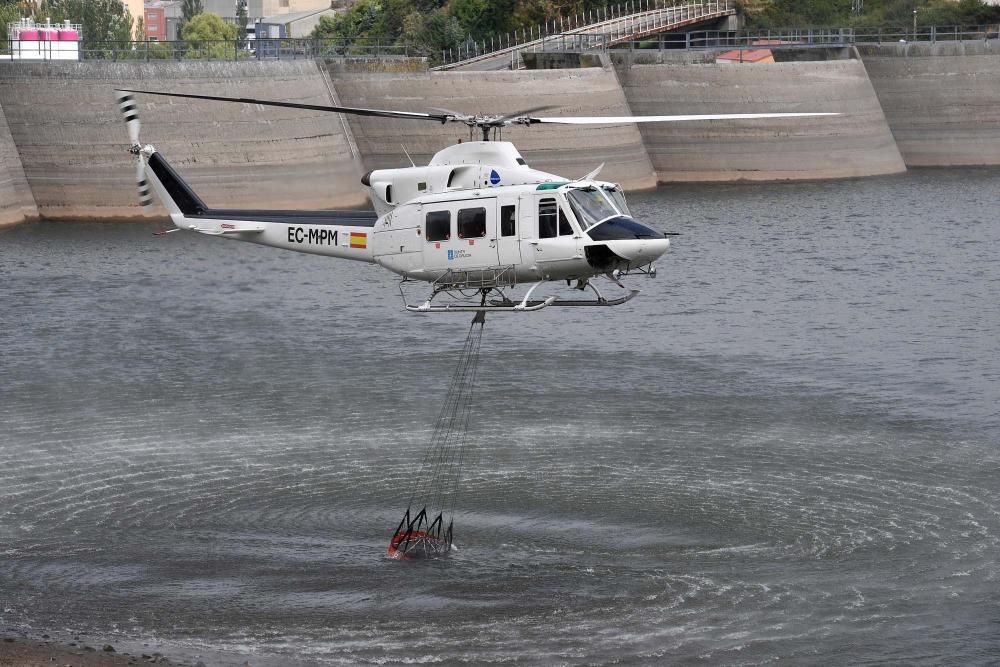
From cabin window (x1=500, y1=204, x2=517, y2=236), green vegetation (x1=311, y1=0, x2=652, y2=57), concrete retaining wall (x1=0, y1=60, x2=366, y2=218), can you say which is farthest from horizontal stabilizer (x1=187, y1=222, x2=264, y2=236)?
green vegetation (x1=311, y1=0, x2=652, y2=57)

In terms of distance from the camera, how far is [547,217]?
22953 mm

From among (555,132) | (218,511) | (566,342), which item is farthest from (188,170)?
(218,511)

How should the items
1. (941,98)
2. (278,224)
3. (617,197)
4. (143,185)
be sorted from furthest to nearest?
(941,98) < (143,185) < (278,224) < (617,197)

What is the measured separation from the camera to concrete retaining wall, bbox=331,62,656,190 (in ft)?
203

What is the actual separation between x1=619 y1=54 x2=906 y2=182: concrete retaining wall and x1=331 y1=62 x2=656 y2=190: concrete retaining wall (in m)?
1.80

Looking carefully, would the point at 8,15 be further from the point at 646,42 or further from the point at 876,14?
the point at 876,14

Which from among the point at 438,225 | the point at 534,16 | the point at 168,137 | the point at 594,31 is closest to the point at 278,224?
the point at 438,225

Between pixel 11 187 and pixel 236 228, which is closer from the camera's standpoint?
pixel 236 228

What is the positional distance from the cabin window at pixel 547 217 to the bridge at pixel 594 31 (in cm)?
5057

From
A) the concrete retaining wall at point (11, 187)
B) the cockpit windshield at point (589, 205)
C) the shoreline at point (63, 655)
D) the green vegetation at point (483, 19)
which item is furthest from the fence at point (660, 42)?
the shoreline at point (63, 655)

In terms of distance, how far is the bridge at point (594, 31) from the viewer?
75.3m

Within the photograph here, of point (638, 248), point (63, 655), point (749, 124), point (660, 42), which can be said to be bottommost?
point (63, 655)

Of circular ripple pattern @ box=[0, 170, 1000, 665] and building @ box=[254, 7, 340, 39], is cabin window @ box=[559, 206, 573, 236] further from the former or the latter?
building @ box=[254, 7, 340, 39]

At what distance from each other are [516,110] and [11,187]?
1974 centimetres
